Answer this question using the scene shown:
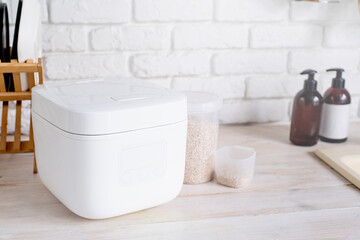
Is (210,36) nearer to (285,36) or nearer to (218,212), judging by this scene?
(285,36)

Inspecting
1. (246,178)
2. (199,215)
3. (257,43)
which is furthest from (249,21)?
(199,215)

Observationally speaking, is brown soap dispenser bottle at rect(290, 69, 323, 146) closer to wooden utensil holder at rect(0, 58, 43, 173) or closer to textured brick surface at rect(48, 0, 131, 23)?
textured brick surface at rect(48, 0, 131, 23)

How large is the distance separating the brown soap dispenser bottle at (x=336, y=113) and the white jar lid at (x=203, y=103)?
1.09ft

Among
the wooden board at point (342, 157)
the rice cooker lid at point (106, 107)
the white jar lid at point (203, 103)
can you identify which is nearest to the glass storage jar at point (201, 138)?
the white jar lid at point (203, 103)

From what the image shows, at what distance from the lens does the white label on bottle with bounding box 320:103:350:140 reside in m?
0.96

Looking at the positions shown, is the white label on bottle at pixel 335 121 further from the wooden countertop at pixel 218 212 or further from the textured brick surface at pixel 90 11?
the textured brick surface at pixel 90 11

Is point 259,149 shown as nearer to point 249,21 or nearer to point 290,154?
point 290,154

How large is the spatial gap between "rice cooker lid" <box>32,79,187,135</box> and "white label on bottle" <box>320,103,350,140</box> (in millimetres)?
482

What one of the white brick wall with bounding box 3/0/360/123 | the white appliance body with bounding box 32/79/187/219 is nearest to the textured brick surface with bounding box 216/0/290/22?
the white brick wall with bounding box 3/0/360/123

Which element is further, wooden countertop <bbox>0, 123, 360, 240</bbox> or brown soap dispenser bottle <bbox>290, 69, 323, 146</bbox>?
brown soap dispenser bottle <bbox>290, 69, 323, 146</bbox>

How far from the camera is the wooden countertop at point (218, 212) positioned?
0.60 m

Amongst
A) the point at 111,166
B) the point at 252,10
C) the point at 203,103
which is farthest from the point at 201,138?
the point at 252,10

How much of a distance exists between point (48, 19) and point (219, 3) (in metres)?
0.40

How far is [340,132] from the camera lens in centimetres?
98
